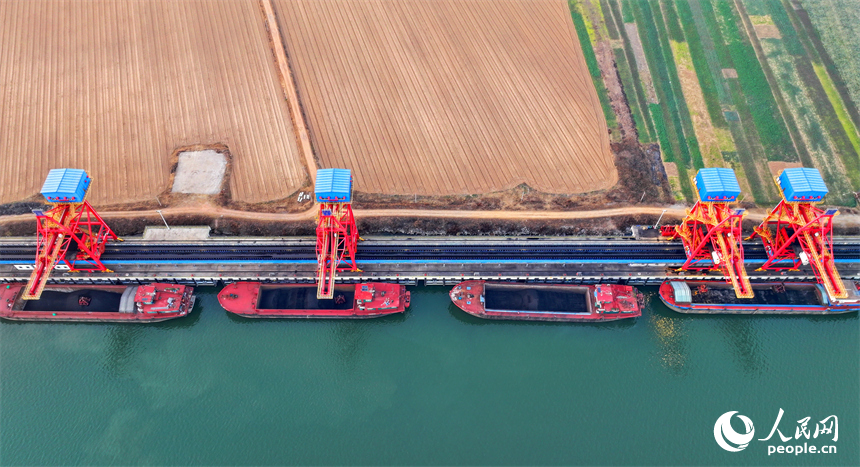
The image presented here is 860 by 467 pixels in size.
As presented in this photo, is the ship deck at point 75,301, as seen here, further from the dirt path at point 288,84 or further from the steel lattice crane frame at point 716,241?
the steel lattice crane frame at point 716,241

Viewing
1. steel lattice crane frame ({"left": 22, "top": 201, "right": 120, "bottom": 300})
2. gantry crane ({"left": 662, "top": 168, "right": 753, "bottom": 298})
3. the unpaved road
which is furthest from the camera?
the unpaved road

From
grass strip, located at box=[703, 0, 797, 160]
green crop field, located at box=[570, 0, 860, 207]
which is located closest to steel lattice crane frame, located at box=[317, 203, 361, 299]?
green crop field, located at box=[570, 0, 860, 207]

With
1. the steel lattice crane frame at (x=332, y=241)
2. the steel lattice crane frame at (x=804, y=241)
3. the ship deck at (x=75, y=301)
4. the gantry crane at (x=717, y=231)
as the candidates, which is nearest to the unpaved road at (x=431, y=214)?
the steel lattice crane frame at (x=804, y=241)

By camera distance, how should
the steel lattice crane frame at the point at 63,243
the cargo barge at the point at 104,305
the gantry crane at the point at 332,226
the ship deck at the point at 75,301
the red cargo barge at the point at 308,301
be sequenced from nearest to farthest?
1. the gantry crane at the point at 332,226
2. the steel lattice crane frame at the point at 63,243
3. the cargo barge at the point at 104,305
4. the red cargo barge at the point at 308,301
5. the ship deck at the point at 75,301

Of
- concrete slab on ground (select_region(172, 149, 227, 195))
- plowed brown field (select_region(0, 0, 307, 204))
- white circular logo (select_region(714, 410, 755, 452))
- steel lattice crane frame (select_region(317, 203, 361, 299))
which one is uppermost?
plowed brown field (select_region(0, 0, 307, 204))

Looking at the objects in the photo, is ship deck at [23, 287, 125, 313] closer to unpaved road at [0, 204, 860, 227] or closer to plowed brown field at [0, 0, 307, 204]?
unpaved road at [0, 204, 860, 227]
